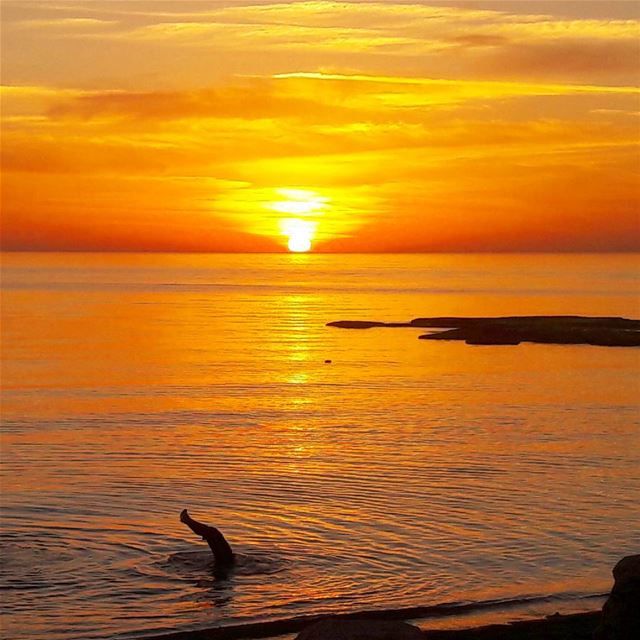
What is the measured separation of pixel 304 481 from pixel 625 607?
15.7 meters

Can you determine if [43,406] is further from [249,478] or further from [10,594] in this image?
[10,594]

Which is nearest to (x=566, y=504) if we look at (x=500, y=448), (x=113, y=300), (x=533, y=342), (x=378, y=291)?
(x=500, y=448)

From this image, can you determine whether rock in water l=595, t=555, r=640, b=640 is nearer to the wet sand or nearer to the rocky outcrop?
the wet sand

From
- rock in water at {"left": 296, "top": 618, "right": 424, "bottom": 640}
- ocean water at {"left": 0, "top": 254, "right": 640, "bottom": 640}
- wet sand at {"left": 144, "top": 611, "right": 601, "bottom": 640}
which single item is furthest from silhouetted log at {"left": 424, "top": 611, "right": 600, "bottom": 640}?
rock in water at {"left": 296, "top": 618, "right": 424, "bottom": 640}

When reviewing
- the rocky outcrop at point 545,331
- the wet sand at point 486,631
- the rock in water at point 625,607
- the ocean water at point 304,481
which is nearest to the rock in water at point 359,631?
the wet sand at point 486,631

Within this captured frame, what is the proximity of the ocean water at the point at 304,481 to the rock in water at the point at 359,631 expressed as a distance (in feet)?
15.5

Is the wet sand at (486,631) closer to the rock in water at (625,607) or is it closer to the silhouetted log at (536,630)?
the silhouetted log at (536,630)

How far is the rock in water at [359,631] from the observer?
53.0 feet

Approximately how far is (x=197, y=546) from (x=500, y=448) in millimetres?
15586

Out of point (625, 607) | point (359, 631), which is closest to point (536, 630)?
point (625, 607)

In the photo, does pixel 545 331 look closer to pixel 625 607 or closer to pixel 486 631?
pixel 486 631

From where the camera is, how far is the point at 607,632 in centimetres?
1861

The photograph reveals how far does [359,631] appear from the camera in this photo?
16234 millimetres

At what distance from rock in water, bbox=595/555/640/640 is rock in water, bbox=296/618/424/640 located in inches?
152
